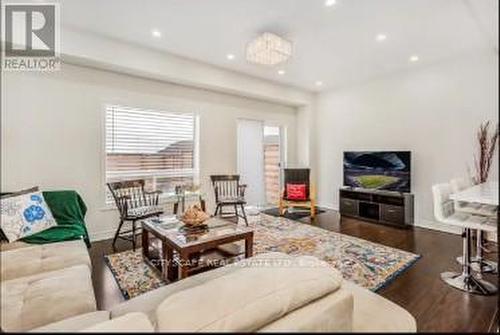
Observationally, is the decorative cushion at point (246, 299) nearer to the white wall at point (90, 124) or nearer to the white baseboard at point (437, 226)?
the white wall at point (90, 124)

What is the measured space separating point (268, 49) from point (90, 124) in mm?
2343

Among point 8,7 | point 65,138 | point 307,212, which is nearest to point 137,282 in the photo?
point 65,138

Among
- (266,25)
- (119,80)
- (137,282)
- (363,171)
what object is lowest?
(137,282)

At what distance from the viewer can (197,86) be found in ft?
13.3

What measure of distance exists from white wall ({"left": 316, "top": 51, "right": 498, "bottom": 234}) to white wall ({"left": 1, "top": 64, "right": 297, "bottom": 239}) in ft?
6.00

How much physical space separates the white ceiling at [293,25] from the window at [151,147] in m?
0.99

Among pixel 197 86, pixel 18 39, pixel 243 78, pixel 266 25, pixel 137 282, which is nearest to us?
pixel 18 39

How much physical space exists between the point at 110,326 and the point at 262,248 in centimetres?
254

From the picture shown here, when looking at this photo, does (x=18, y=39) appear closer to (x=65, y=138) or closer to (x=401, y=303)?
(x=65, y=138)

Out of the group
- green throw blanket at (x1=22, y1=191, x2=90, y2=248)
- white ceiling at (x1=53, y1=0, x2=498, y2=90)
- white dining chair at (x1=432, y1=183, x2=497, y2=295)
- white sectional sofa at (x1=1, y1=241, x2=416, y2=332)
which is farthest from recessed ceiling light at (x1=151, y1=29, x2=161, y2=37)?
white dining chair at (x1=432, y1=183, x2=497, y2=295)

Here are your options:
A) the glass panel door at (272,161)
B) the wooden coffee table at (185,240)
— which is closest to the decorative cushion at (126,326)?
the wooden coffee table at (185,240)

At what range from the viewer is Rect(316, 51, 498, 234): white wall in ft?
2.91

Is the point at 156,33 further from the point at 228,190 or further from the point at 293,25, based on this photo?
the point at 228,190

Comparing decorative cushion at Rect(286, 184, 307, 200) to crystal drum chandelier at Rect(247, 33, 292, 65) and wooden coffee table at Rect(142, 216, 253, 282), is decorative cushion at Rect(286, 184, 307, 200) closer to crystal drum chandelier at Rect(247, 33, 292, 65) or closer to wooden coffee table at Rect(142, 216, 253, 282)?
wooden coffee table at Rect(142, 216, 253, 282)
